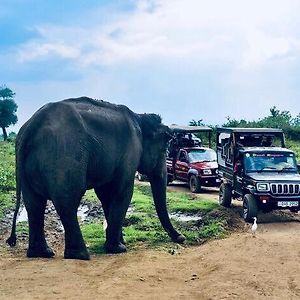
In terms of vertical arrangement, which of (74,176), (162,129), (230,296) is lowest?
(230,296)

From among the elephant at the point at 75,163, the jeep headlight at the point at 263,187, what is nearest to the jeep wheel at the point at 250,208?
the jeep headlight at the point at 263,187

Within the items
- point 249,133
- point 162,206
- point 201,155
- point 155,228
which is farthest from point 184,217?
point 201,155

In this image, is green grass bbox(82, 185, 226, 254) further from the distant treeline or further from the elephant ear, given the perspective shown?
the distant treeline

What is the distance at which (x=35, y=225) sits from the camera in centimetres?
1095

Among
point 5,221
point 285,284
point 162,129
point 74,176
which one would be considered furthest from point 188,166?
point 285,284

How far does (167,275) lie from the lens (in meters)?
9.12

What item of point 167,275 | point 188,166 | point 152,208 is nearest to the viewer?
point 167,275

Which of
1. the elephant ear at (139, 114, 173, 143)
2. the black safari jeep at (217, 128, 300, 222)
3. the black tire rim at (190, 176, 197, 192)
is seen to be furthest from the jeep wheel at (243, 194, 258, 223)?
the black tire rim at (190, 176, 197, 192)

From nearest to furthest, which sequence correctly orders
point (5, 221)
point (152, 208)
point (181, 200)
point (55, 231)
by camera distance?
point (55, 231) < point (5, 221) < point (152, 208) < point (181, 200)

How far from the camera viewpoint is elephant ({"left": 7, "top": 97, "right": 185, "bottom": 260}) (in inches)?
410

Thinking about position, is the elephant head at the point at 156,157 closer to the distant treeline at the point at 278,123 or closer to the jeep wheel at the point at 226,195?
the jeep wheel at the point at 226,195

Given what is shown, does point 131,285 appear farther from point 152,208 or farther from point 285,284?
point 152,208

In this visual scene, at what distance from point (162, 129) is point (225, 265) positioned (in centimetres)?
407

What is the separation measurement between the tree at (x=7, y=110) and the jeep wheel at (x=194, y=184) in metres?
58.6
